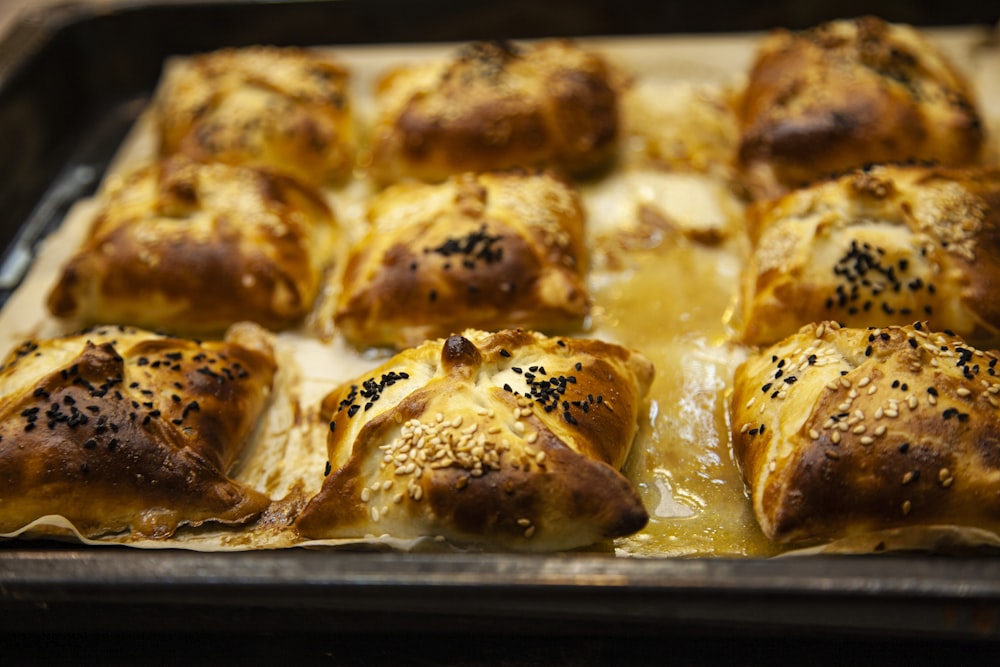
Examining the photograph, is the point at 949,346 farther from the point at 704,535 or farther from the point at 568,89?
the point at 568,89

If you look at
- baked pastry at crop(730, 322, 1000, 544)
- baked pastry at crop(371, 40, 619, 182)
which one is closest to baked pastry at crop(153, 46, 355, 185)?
baked pastry at crop(371, 40, 619, 182)

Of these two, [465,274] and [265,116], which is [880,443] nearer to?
[465,274]

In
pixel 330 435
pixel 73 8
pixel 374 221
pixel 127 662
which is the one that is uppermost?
pixel 73 8

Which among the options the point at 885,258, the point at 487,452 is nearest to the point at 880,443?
the point at 885,258

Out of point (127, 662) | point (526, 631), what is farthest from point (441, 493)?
point (127, 662)

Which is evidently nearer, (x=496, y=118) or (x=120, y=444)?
(x=120, y=444)

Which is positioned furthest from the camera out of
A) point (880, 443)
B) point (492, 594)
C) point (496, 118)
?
point (496, 118)
